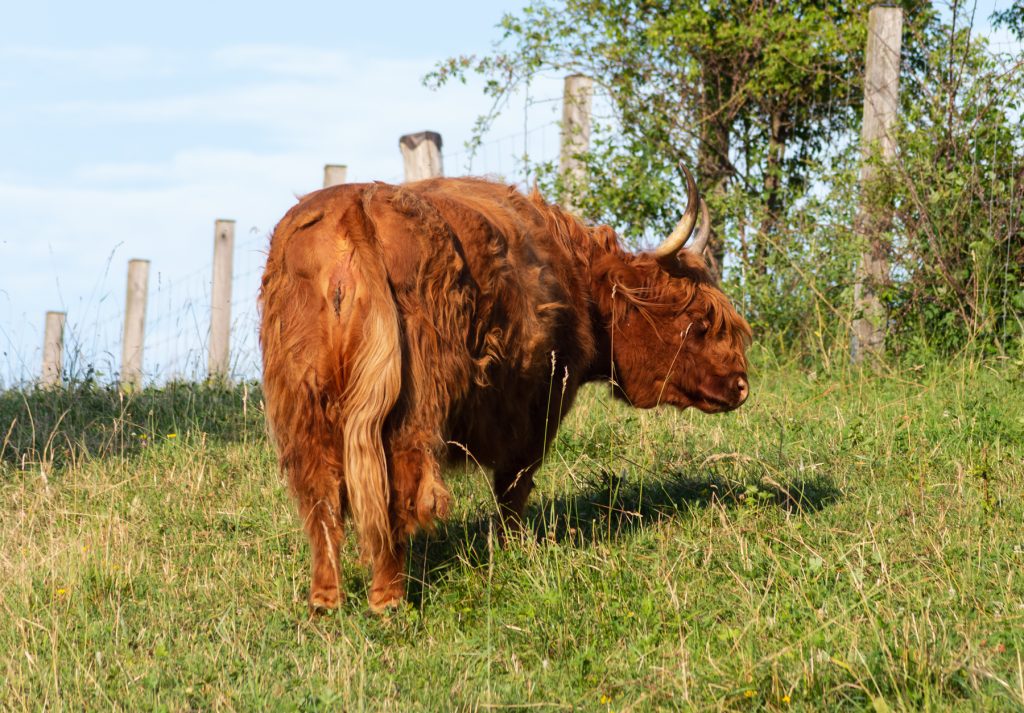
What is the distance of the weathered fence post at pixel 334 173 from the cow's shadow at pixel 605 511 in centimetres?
506

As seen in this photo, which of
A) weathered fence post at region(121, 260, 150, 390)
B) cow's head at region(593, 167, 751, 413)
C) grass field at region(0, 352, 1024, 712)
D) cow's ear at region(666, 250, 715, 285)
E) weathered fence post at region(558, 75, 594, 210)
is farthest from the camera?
weathered fence post at region(121, 260, 150, 390)

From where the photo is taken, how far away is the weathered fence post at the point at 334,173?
1004 cm

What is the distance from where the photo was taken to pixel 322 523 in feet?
12.9

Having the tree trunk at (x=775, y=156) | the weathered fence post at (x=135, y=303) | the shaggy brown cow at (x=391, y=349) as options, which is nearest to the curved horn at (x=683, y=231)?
the shaggy brown cow at (x=391, y=349)

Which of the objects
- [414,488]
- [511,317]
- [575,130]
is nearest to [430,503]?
[414,488]

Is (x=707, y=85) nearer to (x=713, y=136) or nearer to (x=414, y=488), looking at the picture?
(x=713, y=136)

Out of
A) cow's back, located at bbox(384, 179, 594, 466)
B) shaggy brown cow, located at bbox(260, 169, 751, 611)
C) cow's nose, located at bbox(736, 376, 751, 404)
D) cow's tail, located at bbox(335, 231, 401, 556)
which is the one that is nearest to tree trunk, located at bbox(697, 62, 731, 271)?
cow's nose, located at bbox(736, 376, 751, 404)

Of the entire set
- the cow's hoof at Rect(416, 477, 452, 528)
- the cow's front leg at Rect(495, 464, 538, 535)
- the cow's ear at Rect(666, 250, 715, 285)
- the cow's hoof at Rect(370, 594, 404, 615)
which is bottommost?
the cow's hoof at Rect(370, 594, 404, 615)

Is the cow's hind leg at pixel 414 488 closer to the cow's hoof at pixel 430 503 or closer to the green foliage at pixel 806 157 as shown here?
the cow's hoof at pixel 430 503

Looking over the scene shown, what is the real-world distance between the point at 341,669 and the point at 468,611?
0.67m

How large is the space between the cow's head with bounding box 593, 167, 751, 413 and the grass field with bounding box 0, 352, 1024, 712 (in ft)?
1.50

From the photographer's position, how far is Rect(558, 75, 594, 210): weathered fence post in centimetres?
1069

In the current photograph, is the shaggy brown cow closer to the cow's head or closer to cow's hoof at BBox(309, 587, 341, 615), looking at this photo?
cow's hoof at BBox(309, 587, 341, 615)

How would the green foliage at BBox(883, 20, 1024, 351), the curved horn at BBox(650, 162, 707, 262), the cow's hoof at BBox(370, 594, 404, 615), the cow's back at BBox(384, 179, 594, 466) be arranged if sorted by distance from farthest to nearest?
the green foliage at BBox(883, 20, 1024, 351) < the curved horn at BBox(650, 162, 707, 262) < the cow's back at BBox(384, 179, 594, 466) < the cow's hoof at BBox(370, 594, 404, 615)
